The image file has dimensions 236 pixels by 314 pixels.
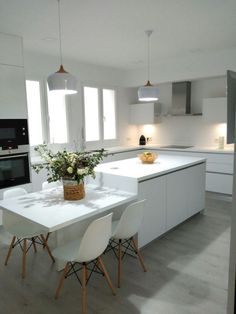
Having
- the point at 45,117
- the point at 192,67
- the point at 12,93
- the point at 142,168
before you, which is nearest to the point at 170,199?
the point at 142,168

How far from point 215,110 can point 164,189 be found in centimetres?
278

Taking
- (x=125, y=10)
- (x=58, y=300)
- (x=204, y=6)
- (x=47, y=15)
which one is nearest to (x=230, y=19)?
(x=204, y=6)

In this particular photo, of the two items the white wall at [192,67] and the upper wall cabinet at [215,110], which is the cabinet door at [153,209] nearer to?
the upper wall cabinet at [215,110]

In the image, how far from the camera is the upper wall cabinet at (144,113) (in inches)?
249

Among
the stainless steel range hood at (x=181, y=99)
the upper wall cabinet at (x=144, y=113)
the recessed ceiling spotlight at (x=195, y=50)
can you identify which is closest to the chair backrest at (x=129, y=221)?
the recessed ceiling spotlight at (x=195, y=50)

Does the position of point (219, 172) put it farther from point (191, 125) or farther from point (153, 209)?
point (153, 209)

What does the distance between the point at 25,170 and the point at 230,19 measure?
11.4 ft

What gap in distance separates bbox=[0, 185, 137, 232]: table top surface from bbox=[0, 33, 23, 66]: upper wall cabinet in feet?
6.70

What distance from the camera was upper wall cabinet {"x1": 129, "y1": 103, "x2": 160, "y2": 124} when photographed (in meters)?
6.34

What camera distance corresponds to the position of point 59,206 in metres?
2.44

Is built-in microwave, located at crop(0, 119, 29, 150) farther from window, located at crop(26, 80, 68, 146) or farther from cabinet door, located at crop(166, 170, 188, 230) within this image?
cabinet door, located at crop(166, 170, 188, 230)

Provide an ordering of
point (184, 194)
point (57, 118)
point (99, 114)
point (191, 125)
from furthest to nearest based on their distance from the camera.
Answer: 1. point (191, 125)
2. point (99, 114)
3. point (57, 118)
4. point (184, 194)

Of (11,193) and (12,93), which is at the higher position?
(12,93)

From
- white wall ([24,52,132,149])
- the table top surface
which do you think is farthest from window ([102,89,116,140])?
the table top surface
